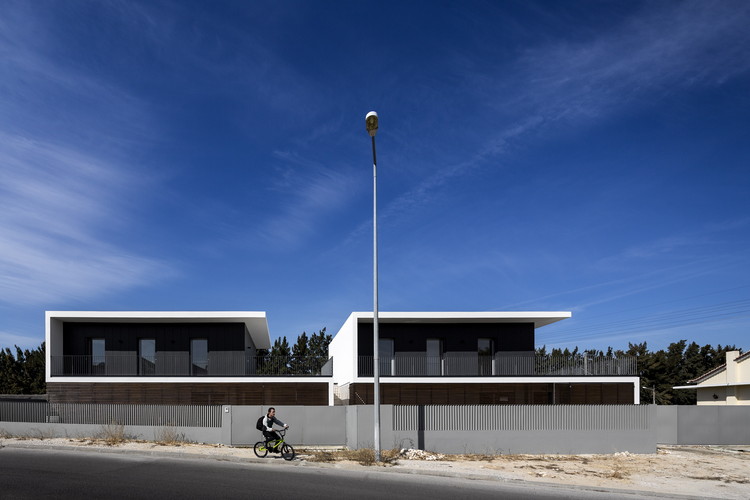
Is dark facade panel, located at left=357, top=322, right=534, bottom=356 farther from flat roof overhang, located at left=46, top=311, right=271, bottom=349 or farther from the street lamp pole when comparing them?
the street lamp pole

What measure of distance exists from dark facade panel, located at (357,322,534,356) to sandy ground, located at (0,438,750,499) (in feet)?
32.8

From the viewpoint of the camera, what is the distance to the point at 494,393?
98.7 feet

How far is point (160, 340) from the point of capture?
32.0 meters

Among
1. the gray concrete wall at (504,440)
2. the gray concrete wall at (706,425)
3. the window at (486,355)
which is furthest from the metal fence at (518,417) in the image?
the window at (486,355)

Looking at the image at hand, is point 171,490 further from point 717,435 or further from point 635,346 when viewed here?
point 635,346

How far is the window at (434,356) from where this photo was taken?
101 feet

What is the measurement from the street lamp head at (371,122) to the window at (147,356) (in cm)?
1952

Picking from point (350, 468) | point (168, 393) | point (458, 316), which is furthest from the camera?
point (168, 393)

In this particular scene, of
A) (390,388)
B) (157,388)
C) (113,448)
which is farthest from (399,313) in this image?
(113,448)

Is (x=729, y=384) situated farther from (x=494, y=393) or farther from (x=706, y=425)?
(x=494, y=393)

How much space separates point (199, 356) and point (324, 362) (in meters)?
19.3

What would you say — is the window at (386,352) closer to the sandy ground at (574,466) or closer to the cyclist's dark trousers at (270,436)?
the sandy ground at (574,466)

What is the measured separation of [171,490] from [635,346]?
195 feet

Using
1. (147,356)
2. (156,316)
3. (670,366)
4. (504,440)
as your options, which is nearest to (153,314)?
(156,316)
